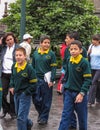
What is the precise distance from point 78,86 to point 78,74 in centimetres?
19

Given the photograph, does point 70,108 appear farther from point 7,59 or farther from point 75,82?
point 7,59

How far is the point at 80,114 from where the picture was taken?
802 centimetres

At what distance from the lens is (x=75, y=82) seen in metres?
7.95

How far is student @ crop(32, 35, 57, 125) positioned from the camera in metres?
9.46

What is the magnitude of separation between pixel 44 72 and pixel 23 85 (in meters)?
1.48

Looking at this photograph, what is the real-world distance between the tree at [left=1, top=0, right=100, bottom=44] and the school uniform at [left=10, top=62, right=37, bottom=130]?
844 cm

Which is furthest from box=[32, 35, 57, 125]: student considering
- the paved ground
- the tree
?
the tree

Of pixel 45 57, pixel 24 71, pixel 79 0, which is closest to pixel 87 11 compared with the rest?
pixel 79 0

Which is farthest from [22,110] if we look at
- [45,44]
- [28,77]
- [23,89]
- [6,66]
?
[6,66]

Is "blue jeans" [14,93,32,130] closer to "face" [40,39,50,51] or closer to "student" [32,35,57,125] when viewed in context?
"student" [32,35,57,125]

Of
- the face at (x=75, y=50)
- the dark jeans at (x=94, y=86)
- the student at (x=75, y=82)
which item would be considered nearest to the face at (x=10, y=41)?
the student at (x=75, y=82)

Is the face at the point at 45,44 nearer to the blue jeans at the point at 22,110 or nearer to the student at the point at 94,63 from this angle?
the blue jeans at the point at 22,110

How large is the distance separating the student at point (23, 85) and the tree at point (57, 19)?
8426mm

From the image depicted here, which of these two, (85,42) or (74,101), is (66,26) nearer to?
(85,42)
